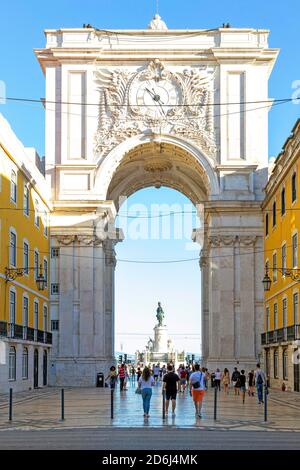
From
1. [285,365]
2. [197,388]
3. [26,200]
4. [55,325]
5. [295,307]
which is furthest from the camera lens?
[55,325]

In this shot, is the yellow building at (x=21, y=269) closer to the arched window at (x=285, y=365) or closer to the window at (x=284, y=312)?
the window at (x=284, y=312)

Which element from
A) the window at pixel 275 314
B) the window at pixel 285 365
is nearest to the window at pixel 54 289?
the window at pixel 275 314

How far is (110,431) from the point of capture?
19.6m

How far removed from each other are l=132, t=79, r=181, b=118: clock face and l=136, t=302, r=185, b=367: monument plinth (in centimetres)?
2880

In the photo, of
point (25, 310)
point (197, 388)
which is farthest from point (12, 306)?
point (197, 388)

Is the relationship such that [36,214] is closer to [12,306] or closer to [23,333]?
[23,333]

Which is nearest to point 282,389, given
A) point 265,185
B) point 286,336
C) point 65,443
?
point 286,336

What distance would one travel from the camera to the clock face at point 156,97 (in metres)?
58.4

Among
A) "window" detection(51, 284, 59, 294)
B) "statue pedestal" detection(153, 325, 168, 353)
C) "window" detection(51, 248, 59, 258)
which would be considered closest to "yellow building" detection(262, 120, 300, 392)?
"window" detection(51, 248, 59, 258)

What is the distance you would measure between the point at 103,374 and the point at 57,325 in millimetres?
4732

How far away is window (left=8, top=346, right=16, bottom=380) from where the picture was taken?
40.3 meters

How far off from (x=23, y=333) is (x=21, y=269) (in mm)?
5329

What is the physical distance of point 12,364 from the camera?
4103cm
